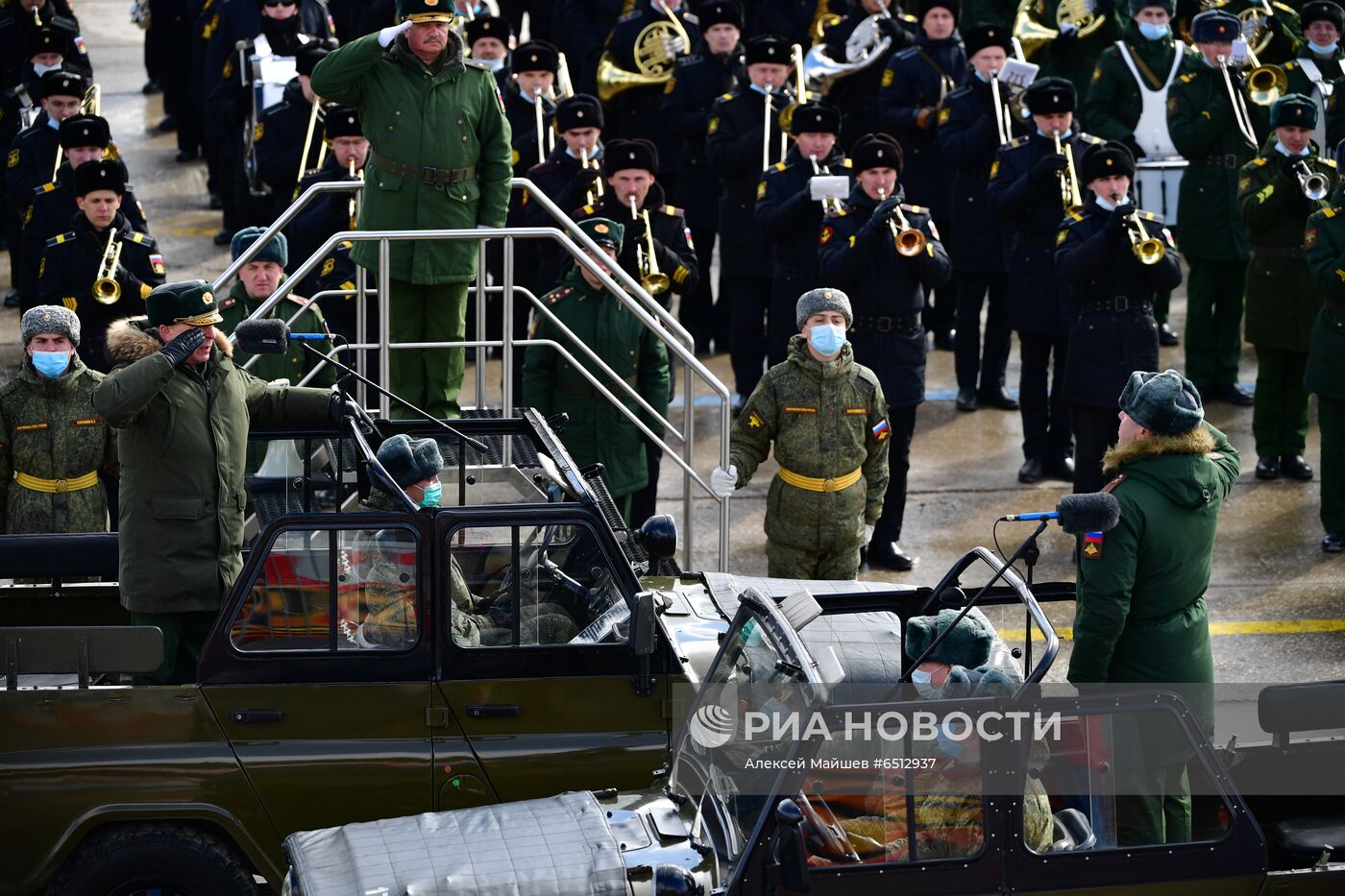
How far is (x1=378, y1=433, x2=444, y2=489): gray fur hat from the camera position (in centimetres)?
762

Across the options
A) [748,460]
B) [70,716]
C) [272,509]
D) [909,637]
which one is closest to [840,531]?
[748,460]

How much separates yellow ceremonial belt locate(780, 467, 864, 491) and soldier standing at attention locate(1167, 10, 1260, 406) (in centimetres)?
460

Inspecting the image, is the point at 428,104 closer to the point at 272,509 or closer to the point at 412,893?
the point at 272,509

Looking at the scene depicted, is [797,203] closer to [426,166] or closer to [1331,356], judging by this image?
[426,166]

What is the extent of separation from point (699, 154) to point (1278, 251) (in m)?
4.53

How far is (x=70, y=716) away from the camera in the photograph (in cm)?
714

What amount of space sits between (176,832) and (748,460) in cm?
401

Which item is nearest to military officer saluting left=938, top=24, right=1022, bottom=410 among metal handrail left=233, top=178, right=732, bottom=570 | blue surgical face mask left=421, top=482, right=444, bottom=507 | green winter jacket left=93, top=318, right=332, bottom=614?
metal handrail left=233, top=178, right=732, bottom=570

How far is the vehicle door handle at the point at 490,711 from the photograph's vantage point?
7348 millimetres

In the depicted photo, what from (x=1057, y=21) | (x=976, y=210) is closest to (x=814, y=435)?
(x=976, y=210)

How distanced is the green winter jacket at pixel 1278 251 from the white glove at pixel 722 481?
461 cm

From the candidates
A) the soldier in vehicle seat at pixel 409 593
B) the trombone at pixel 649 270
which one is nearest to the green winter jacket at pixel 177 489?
the soldier in vehicle seat at pixel 409 593

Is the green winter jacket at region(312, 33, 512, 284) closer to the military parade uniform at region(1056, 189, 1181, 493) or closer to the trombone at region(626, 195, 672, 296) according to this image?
the trombone at region(626, 195, 672, 296)

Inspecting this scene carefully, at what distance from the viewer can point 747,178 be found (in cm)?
1420
